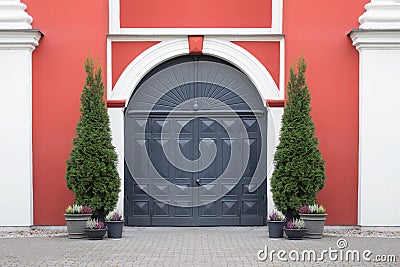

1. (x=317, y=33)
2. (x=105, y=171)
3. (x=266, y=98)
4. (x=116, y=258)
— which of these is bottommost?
(x=116, y=258)

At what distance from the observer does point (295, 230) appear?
16.8 m

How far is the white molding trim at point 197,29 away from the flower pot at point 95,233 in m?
4.43

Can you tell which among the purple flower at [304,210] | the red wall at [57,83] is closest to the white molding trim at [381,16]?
the purple flower at [304,210]

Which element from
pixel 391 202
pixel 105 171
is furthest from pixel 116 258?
pixel 391 202

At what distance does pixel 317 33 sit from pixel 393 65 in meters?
1.67

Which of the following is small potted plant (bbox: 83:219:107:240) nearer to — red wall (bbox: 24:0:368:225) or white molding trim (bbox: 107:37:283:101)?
red wall (bbox: 24:0:368:225)

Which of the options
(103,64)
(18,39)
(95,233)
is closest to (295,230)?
(95,233)

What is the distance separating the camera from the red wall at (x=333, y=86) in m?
18.7

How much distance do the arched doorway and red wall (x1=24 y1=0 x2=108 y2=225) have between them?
4.37 ft

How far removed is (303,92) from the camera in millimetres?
17688

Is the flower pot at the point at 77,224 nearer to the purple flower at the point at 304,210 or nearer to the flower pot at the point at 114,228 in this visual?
the flower pot at the point at 114,228

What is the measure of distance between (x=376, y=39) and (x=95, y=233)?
6.79m

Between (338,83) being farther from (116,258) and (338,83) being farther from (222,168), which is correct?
(116,258)

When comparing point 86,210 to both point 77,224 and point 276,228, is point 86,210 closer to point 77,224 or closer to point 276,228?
point 77,224
